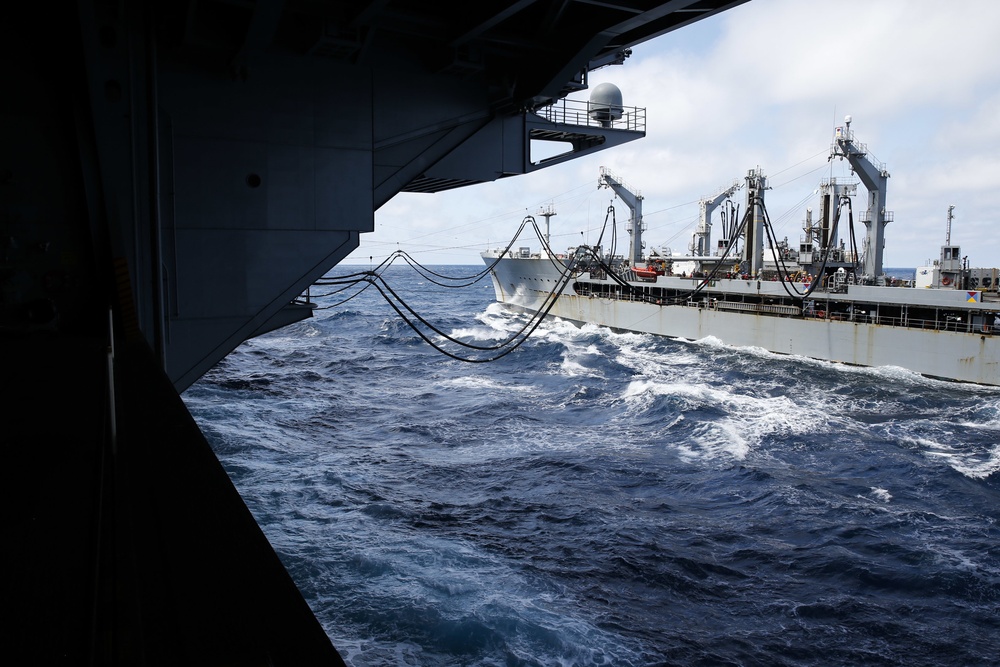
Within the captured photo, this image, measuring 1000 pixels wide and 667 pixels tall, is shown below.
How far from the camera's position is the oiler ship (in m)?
25.9

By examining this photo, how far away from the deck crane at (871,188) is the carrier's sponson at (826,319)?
3.35 meters

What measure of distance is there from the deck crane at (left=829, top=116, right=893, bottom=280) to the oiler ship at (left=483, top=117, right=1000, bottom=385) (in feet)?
0.17

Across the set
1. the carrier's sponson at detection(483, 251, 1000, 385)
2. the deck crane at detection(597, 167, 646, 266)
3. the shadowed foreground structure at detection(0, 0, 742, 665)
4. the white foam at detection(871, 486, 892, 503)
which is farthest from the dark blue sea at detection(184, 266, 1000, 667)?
the deck crane at detection(597, 167, 646, 266)

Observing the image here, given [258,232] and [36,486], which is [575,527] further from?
[36,486]

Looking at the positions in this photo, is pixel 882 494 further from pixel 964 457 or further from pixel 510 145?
pixel 510 145

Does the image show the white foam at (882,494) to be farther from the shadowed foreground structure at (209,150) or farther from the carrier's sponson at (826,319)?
the carrier's sponson at (826,319)

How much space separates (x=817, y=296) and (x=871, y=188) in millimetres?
6596

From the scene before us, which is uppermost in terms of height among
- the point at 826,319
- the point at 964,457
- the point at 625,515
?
the point at 826,319

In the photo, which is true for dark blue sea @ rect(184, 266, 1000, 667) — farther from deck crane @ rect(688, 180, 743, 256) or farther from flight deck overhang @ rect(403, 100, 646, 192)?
deck crane @ rect(688, 180, 743, 256)

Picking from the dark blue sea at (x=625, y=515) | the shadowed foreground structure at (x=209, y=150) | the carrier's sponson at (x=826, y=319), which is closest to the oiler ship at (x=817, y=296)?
the carrier's sponson at (x=826, y=319)

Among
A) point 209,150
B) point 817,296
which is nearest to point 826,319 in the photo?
point 817,296

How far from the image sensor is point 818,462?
1605 cm

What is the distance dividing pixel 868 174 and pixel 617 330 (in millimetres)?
15455

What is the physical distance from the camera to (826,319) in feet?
98.0
